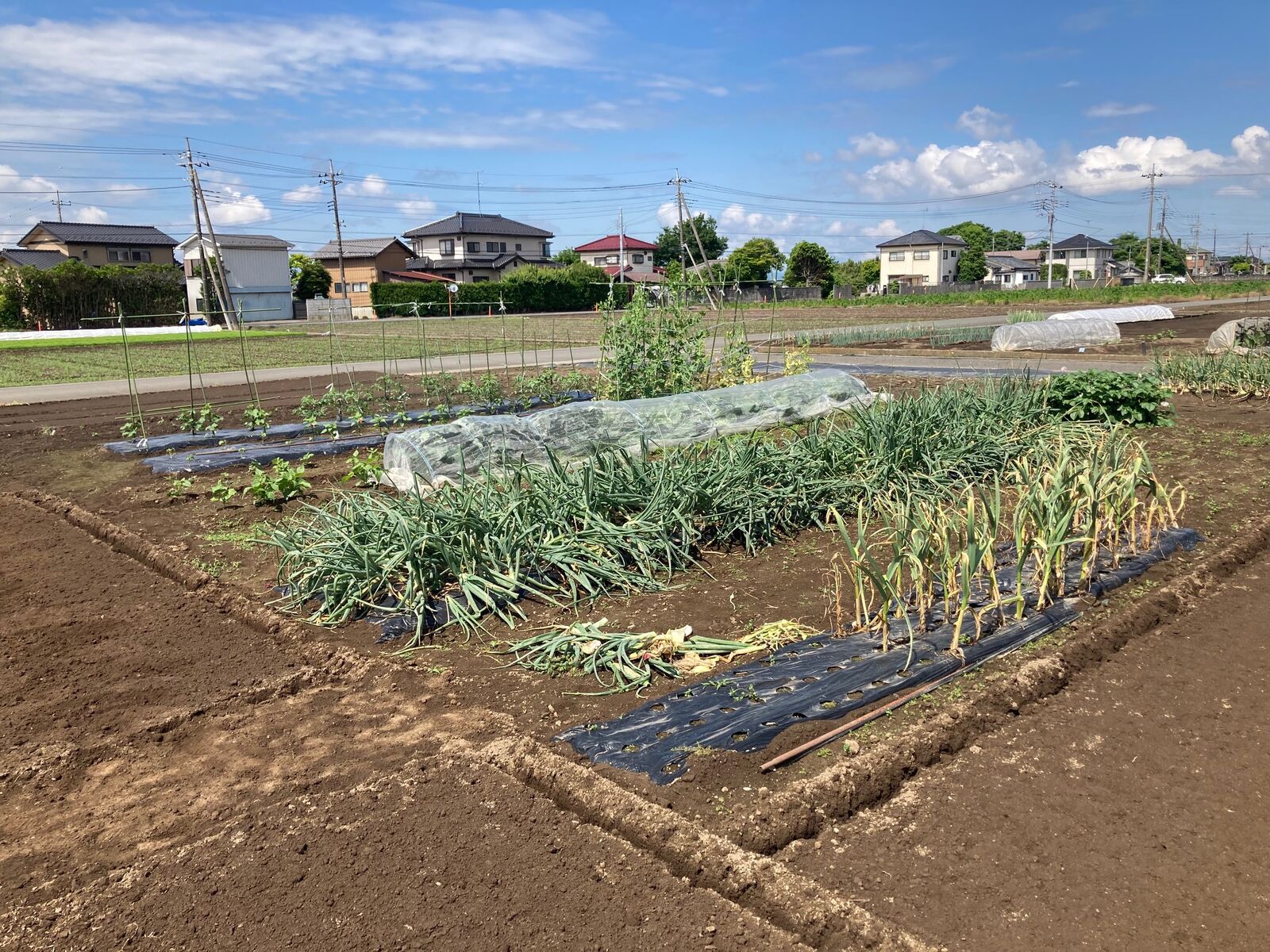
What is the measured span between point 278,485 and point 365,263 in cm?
5748

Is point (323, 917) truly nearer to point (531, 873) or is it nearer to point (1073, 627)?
point (531, 873)

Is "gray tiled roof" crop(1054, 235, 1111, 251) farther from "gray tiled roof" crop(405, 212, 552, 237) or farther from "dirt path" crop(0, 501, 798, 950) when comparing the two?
"dirt path" crop(0, 501, 798, 950)

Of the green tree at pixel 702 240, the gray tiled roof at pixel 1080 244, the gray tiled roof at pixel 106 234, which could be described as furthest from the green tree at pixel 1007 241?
the gray tiled roof at pixel 106 234

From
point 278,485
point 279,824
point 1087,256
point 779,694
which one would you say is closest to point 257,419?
point 278,485

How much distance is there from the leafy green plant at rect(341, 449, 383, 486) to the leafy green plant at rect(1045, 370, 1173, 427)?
19.0 ft

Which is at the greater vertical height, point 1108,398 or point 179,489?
point 1108,398

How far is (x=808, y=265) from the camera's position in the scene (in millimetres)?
60688

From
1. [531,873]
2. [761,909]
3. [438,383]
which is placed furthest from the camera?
[438,383]

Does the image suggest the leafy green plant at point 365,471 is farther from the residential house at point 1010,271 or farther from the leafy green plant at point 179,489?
the residential house at point 1010,271

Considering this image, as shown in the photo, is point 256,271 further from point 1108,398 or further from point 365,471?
point 1108,398

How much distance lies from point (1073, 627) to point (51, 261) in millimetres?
53125

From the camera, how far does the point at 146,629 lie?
174 inches

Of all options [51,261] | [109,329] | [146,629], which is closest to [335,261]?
[51,261]

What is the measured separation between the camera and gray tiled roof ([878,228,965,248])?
7431 centimetres
